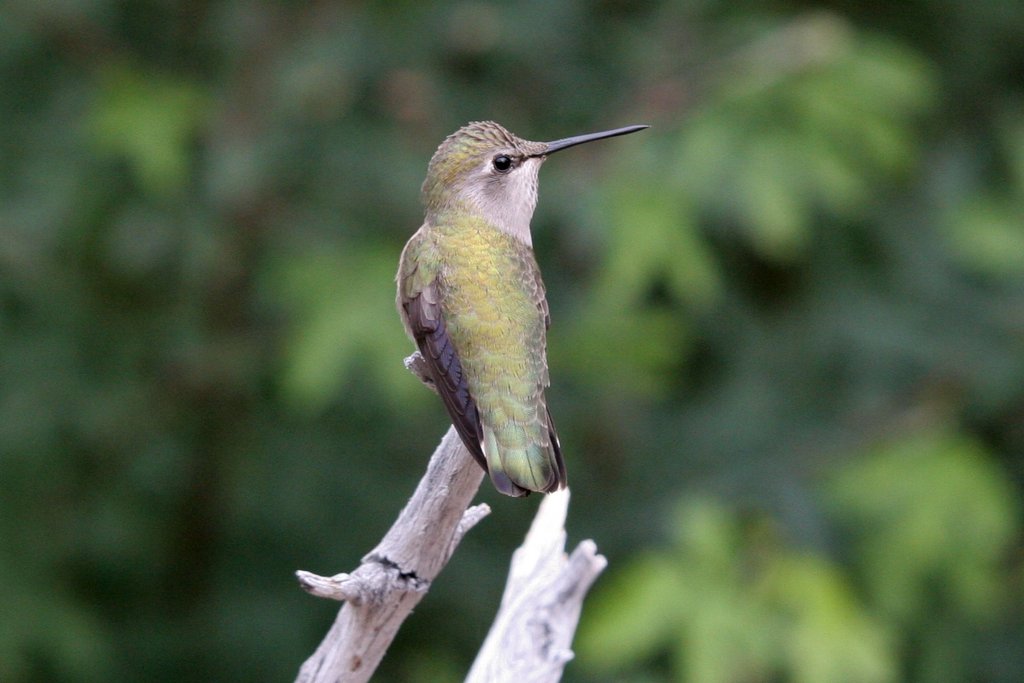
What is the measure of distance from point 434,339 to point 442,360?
0.08m

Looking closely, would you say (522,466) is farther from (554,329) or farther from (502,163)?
(554,329)

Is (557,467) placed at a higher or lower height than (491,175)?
lower

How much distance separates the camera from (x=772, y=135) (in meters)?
5.60

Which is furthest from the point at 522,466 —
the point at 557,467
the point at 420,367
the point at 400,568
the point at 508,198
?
the point at 508,198

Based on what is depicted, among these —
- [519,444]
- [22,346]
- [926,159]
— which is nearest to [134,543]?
[22,346]

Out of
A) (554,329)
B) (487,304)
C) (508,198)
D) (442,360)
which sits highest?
(554,329)

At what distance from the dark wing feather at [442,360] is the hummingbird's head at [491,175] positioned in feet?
1.77

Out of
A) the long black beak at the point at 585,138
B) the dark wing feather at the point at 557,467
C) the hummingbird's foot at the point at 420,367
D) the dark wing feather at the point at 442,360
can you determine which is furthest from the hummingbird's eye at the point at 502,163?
A: the dark wing feather at the point at 557,467

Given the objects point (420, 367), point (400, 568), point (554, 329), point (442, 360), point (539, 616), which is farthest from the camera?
point (554, 329)

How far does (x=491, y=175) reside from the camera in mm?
4188

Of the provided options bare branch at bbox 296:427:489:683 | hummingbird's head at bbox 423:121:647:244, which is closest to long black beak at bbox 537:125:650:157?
hummingbird's head at bbox 423:121:647:244

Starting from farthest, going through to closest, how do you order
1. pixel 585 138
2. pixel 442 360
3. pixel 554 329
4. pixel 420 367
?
pixel 554 329 < pixel 585 138 < pixel 420 367 < pixel 442 360

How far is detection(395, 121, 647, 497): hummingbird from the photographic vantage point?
3.26 m

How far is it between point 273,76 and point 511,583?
2952mm
